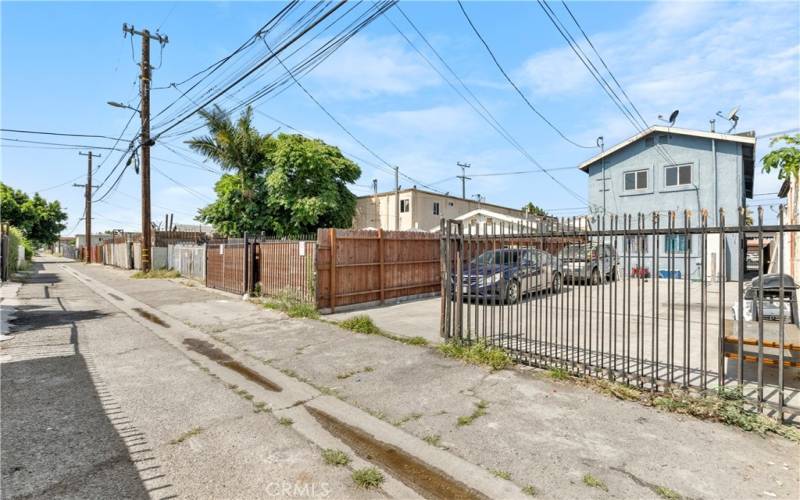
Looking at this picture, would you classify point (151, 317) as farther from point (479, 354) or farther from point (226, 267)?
point (479, 354)

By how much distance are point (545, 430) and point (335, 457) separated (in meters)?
2.00

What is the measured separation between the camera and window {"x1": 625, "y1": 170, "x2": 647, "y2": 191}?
20.3 metres

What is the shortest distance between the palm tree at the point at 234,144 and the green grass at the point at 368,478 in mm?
20571

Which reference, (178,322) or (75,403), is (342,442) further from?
(178,322)

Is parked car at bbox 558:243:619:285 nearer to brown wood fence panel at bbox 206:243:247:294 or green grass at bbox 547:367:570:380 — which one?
green grass at bbox 547:367:570:380

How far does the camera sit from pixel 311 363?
6148 mm

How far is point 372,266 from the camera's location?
1158 cm

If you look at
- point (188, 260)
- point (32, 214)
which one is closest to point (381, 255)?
point (188, 260)

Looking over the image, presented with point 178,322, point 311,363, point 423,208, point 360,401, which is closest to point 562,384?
point 360,401

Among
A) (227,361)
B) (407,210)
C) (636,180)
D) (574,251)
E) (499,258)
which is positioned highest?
(636,180)

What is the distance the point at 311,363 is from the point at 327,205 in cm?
1575

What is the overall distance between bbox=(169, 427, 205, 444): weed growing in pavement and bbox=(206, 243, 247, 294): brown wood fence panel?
10009mm

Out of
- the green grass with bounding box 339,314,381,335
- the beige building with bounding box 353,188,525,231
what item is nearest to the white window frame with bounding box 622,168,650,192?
the beige building with bounding box 353,188,525,231

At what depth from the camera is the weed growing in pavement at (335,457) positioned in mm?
3264
